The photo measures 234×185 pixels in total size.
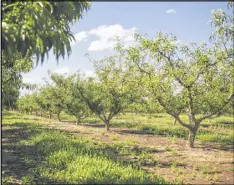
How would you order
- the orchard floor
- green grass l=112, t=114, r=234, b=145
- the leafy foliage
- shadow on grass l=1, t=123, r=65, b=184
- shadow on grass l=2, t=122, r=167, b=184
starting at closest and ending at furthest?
the leafy foliage < shadow on grass l=2, t=122, r=167, b=184 < shadow on grass l=1, t=123, r=65, b=184 < the orchard floor < green grass l=112, t=114, r=234, b=145

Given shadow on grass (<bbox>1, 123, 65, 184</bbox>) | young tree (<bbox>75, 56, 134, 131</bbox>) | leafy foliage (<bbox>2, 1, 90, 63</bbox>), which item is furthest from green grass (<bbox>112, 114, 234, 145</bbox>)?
leafy foliage (<bbox>2, 1, 90, 63</bbox>)

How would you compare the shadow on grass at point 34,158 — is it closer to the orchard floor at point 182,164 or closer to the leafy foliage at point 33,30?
the orchard floor at point 182,164

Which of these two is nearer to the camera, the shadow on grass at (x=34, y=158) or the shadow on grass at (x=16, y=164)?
the shadow on grass at (x=34, y=158)

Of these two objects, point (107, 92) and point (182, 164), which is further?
point (107, 92)

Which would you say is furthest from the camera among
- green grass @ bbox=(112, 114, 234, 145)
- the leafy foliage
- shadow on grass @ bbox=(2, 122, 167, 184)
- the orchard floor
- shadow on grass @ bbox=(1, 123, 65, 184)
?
green grass @ bbox=(112, 114, 234, 145)

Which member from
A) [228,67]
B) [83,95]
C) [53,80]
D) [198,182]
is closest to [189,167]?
[198,182]

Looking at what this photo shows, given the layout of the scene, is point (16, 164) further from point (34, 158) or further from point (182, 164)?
point (182, 164)

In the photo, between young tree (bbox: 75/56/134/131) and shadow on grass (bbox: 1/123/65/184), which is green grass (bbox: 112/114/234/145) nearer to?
young tree (bbox: 75/56/134/131)

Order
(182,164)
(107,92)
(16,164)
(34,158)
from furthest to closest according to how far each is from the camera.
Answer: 1. (107,92)
2. (34,158)
3. (182,164)
4. (16,164)

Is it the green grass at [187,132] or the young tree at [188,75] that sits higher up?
the young tree at [188,75]

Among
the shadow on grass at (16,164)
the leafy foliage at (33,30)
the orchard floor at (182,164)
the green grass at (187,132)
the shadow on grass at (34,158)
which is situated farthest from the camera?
the green grass at (187,132)

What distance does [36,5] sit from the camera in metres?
6.52

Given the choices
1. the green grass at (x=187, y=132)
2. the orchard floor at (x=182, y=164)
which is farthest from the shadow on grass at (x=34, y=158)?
the green grass at (x=187, y=132)

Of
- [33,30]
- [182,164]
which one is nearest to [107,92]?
[182,164]
